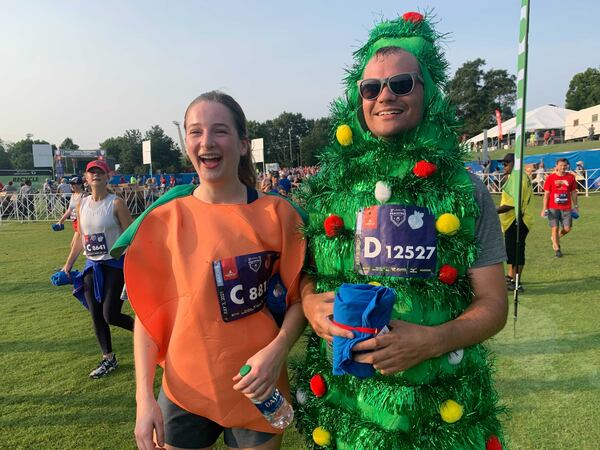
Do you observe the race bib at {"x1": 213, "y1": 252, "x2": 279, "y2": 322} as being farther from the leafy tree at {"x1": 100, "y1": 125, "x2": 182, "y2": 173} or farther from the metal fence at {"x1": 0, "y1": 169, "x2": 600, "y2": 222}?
the leafy tree at {"x1": 100, "y1": 125, "x2": 182, "y2": 173}

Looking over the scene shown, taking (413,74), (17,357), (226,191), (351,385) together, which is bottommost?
(17,357)

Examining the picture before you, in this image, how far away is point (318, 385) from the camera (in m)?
1.67

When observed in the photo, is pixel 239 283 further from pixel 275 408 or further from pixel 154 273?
pixel 275 408

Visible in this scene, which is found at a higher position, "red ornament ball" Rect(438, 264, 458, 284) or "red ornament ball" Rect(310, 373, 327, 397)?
"red ornament ball" Rect(438, 264, 458, 284)

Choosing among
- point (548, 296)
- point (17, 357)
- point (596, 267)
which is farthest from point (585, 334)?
point (17, 357)

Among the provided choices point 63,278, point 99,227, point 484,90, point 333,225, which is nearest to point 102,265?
point 99,227

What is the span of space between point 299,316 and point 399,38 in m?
1.12

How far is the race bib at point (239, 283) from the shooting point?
64.0 inches

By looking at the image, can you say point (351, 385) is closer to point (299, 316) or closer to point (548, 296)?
point (299, 316)

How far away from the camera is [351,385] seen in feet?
5.20

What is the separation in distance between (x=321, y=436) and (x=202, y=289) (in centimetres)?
72

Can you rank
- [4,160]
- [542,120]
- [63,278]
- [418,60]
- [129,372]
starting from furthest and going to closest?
1. [4,160]
2. [542,120]
3. [63,278]
4. [129,372]
5. [418,60]

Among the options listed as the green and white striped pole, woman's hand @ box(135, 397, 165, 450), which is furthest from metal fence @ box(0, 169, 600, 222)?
woman's hand @ box(135, 397, 165, 450)

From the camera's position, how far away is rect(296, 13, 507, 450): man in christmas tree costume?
4.82 feet
